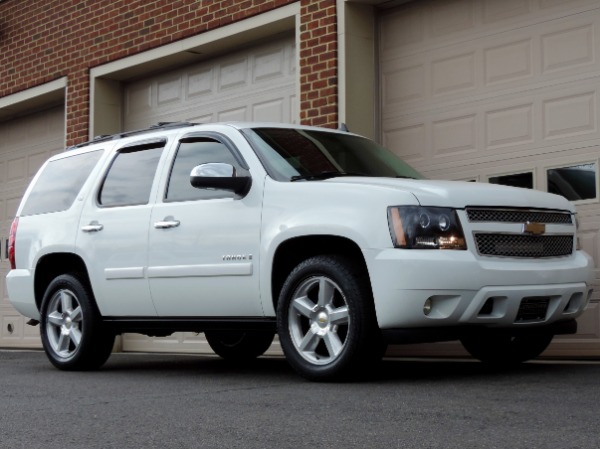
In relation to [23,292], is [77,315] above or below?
below

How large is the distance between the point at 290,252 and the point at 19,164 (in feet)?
32.0

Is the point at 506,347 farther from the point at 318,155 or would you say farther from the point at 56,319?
the point at 56,319

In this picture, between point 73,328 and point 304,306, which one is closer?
point 304,306

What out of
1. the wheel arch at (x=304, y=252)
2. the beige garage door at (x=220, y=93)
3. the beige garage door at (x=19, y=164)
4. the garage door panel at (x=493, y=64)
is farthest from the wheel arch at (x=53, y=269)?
the beige garage door at (x=19, y=164)

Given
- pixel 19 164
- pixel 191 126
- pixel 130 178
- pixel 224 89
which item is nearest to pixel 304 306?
pixel 191 126

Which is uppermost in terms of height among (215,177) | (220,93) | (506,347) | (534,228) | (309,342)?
(220,93)

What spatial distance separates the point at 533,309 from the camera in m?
6.88

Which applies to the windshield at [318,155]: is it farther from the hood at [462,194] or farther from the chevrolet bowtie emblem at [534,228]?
the chevrolet bowtie emblem at [534,228]

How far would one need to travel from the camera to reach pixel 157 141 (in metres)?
8.57

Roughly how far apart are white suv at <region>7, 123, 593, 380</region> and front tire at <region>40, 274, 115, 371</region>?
15mm

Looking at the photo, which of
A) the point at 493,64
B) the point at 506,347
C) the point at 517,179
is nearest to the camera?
the point at 506,347

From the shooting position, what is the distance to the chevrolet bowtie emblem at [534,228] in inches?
274

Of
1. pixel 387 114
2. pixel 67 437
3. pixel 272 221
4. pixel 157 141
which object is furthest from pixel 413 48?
pixel 67 437

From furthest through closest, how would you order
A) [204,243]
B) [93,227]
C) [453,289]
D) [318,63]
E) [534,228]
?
1. [318,63]
2. [93,227]
3. [204,243]
4. [534,228]
5. [453,289]
